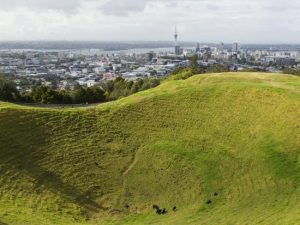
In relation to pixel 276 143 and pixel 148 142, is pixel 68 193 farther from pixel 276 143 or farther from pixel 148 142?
pixel 276 143

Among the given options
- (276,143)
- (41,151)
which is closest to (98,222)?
(41,151)

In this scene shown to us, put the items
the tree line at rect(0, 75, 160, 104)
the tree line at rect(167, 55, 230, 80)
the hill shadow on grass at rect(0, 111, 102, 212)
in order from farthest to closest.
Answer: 1. the tree line at rect(167, 55, 230, 80)
2. the tree line at rect(0, 75, 160, 104)
3. the hill shadow on grass at rect(0, 111, 102, 212)

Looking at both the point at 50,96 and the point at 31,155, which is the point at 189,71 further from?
the point at 31,155

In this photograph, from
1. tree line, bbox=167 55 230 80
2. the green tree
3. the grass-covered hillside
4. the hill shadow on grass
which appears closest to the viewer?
the grass-covered hillside

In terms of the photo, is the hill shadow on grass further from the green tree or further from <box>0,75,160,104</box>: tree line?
the green tree

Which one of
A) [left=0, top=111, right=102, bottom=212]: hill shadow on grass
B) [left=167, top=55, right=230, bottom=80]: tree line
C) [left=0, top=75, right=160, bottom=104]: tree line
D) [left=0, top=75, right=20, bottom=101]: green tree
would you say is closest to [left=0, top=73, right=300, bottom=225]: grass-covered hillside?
[left=0, top=111, right=102, bottom=212]: hill shadow on grass
